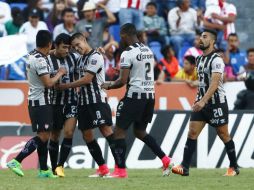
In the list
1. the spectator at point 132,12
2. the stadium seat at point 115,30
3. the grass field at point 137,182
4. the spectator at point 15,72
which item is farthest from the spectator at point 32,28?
the grass field at point 137,182

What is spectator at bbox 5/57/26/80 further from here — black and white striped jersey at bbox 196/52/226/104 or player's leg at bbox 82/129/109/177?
black and white striped jersey at bbox 196/52/226/104

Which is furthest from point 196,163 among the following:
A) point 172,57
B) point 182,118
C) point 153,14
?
point 153,14

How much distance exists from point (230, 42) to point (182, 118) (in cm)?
406

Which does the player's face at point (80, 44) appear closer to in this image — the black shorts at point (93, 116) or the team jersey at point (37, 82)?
the team jersey at point (37, 82)

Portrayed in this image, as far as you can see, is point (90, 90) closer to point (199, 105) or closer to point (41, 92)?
point (41, 92)

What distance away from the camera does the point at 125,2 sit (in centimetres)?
2266

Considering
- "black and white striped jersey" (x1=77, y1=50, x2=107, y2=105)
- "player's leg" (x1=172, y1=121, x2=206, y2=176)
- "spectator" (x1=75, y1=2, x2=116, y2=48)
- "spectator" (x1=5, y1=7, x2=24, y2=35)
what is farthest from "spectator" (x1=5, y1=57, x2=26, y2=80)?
"player's leg" (x1=172, y1=121, x2=206, y2=176)

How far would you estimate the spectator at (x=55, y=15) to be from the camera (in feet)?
75.3

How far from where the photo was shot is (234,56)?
22516 millimetres

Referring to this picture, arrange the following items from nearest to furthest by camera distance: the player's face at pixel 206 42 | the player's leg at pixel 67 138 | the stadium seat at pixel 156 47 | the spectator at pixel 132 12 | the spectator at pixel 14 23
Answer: the player's face at pixel 206 42
the player's leg at pixel 67 138
the spectator at pixel 14 23
the spectator at pixel 132 12
the stadium seat at pixel 156 47

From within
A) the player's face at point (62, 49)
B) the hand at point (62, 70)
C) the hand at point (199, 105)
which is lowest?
the hand at point (199, 105)

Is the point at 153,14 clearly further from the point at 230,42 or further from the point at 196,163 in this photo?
the point at 196,163

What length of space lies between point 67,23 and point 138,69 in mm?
7297

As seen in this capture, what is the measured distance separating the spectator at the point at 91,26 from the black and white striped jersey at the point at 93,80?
6.79 meters
